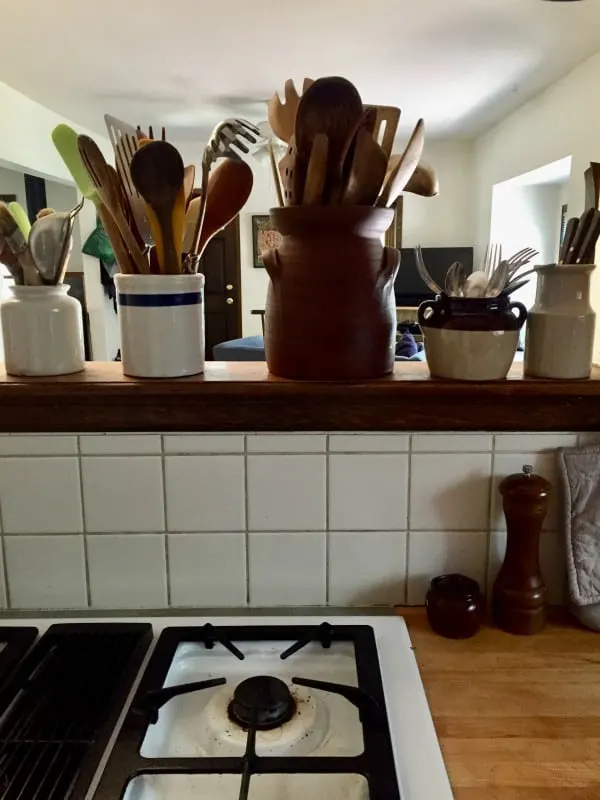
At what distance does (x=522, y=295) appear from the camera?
458 centimetres

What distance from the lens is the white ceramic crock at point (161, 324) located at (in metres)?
0.74

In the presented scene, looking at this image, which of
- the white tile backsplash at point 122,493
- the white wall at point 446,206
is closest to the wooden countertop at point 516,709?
the white tile backsplash at point 122,493

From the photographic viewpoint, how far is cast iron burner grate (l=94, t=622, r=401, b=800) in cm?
57

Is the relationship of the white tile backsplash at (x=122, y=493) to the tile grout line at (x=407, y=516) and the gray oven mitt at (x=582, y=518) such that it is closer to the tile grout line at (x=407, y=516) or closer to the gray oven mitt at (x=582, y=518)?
the tile grout line at (x=407, y=516)

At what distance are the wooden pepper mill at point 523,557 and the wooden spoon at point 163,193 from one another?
47 cm

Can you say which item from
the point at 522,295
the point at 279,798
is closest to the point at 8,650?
the point at 279,798

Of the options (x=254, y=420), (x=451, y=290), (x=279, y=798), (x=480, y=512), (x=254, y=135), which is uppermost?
(x=254, y=135)

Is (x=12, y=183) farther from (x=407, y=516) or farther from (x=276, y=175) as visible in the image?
(x=407, y=516)

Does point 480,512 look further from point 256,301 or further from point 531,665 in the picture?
point 256,301

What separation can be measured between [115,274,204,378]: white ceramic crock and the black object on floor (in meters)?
0.31

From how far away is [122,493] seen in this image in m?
0.84

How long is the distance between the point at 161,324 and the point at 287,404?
170 mm

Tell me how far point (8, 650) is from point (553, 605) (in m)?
0.66

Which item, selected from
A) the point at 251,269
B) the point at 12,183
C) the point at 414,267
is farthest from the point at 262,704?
the point at 12,183
